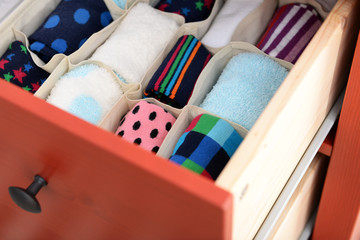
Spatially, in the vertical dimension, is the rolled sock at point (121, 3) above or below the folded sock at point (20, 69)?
above

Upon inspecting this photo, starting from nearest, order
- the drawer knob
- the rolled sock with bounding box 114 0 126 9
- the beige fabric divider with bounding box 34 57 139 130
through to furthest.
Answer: the drawer knob, the beige fabric divider with bounding box 34 57 139 130, the rolled sock with bounding box 114 0 126 9

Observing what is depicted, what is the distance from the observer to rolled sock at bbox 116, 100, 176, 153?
0.65 meters

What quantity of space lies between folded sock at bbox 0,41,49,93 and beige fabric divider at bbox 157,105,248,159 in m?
0.24

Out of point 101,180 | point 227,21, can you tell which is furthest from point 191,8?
point 101,180

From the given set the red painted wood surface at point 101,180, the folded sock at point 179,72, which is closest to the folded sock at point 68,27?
the folded sock at point 179,72

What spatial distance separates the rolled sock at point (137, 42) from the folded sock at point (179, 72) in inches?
1.3

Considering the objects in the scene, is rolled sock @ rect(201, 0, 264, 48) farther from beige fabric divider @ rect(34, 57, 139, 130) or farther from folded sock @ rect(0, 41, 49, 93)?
folded sock @ rect(0, 41, 49, 93)

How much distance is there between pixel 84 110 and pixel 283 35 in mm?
338

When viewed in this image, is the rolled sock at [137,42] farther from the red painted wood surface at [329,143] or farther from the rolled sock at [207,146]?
the red painted wood surface at [329,143]

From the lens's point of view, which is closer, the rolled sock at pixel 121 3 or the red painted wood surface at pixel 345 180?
the red painted wood surface at pixel 345 180

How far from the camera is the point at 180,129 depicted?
0.64m

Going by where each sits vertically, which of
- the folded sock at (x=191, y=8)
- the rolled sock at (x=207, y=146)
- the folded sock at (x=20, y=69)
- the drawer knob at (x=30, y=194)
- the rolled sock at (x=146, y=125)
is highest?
the folded sock at (x=191, y=8)

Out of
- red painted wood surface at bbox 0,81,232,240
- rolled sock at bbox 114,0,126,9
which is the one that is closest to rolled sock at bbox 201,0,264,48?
rolled sock at bbox 114,0,126,9

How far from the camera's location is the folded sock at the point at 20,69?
700 millimetres
